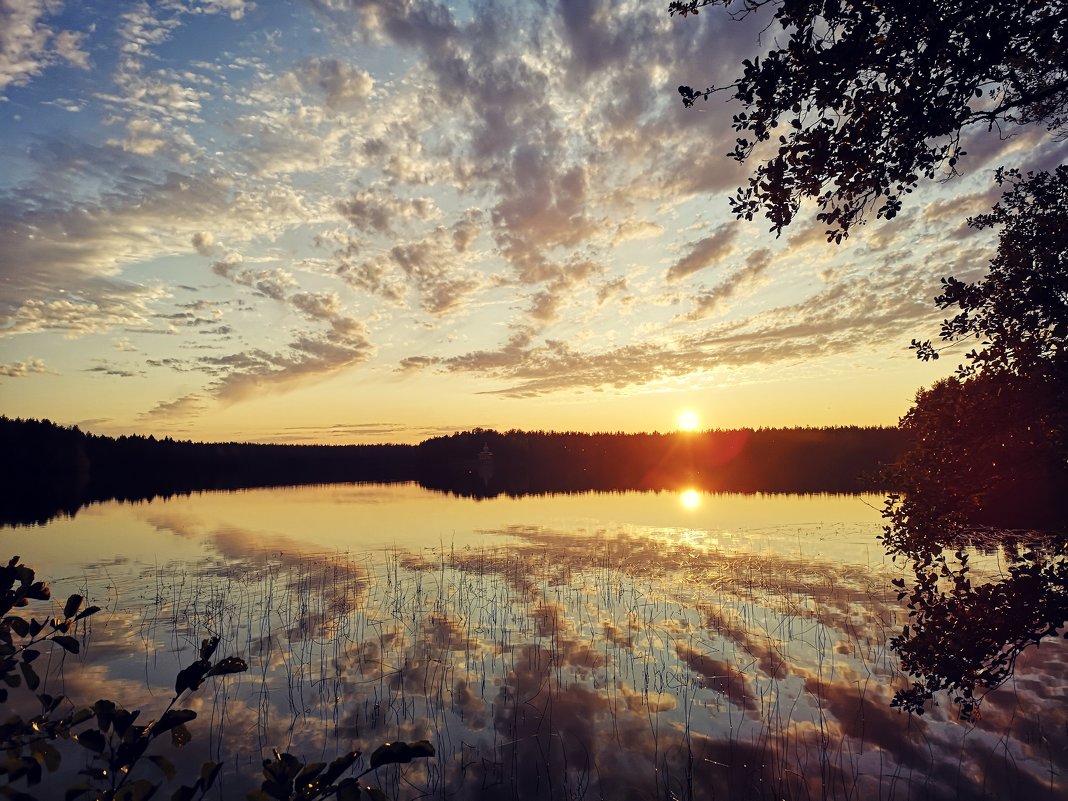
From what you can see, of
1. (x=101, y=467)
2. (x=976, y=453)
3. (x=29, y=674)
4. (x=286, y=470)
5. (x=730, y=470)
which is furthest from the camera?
(x=286, y=470)

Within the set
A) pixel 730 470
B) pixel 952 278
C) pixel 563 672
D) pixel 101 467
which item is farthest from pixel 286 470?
pixel 952 278

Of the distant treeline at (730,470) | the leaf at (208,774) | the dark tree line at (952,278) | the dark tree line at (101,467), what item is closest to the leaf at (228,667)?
the leaf at (208,774)

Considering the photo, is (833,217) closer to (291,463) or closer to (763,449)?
(763,449)

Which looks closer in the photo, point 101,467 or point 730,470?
point 730,470

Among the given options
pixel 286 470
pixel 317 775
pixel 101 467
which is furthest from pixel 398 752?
pixel 286 470

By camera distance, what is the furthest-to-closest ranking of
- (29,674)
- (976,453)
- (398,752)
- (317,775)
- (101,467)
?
(101,467), (976,453), (29,674), (317,775), (398,752)

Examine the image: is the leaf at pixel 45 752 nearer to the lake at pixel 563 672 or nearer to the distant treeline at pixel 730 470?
the lake at pixel 563 672

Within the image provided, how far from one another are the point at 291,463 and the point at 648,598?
191 metres

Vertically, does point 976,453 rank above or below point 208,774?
above

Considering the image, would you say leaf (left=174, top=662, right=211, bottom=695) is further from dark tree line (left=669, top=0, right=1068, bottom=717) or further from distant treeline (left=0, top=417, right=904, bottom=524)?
distant treeline (left=0, top=417, right=904, bottom=524)

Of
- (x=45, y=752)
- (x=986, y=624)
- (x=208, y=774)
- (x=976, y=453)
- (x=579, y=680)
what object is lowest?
(x=579, y=680)

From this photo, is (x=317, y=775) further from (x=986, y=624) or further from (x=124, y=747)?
(x=986, y=624)

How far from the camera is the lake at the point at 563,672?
11.1 meters

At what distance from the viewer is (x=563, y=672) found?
52.5 feet
